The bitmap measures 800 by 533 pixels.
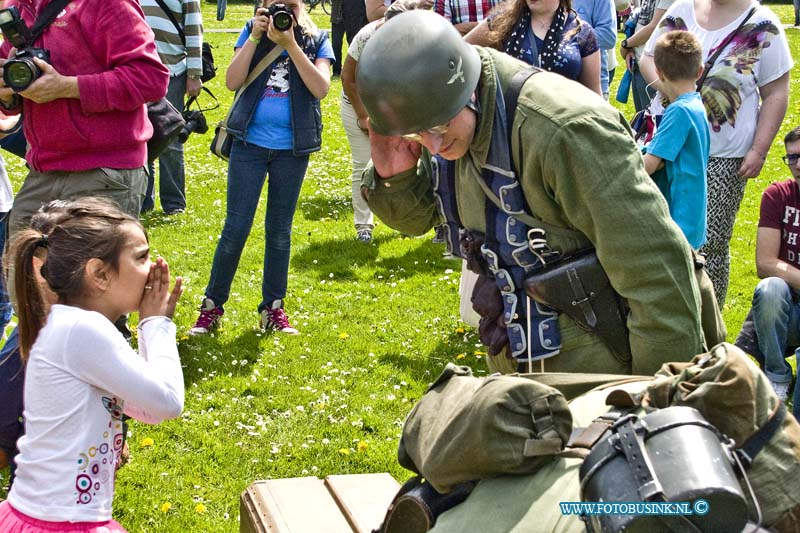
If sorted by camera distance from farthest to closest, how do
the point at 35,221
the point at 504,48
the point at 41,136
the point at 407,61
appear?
the point at 504,48
the point at 41,136
the point at 35,221
the point at 407,61

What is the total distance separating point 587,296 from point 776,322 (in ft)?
8.67

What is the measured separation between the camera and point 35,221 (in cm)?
312

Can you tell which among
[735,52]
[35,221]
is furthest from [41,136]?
[735,52]

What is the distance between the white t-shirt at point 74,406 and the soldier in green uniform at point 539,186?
1.02 meters

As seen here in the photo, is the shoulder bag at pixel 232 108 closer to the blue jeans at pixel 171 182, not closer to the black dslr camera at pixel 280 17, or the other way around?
the black dslr camera at pixel 280 17

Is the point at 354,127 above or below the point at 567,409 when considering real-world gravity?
below

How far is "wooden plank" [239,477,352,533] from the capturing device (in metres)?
3.37

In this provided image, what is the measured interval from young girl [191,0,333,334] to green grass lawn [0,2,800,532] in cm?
63

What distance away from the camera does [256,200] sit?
19.6ft

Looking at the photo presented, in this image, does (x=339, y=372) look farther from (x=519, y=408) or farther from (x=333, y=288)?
(x=519, y=408)

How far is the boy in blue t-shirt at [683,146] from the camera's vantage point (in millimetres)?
4859

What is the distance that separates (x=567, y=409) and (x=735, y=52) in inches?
150

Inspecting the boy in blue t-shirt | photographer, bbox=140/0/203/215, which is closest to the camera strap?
the boy in blue t-shirt

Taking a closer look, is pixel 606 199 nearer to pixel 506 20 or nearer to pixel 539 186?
pixel 539 186
